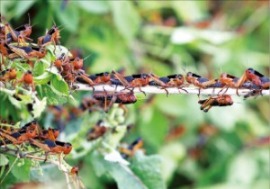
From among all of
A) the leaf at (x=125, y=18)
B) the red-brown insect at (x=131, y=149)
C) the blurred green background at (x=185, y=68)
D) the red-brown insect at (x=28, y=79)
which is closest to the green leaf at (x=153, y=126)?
the blurred green background at (x=185, y=68)

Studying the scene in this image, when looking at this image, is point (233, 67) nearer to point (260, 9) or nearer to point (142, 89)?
point (260, 9)

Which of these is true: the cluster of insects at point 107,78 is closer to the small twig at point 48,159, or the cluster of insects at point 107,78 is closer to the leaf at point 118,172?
the small twig at point 48,159

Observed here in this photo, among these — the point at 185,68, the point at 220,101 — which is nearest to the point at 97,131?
the point at 220,101

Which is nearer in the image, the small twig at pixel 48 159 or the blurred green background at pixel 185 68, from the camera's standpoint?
the small twig at pixel 48 159

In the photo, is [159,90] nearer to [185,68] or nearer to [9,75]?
[9,75]

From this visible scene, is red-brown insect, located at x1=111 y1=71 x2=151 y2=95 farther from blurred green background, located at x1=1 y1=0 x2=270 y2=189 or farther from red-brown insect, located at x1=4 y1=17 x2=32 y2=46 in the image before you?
blurred green background, located at x1=1 y1=0 x2=270 y2=189

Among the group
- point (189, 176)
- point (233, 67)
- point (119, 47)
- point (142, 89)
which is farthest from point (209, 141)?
point (142, 89)

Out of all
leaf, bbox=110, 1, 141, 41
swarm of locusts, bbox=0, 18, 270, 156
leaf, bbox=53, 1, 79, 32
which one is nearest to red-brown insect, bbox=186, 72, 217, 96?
swarm of locusts, bbox=0, 18, 270, 156
